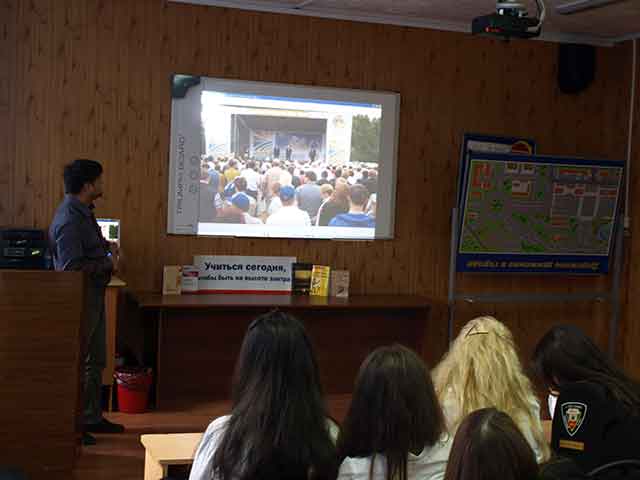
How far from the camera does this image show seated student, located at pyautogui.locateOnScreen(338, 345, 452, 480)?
223cm

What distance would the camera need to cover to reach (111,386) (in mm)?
5621

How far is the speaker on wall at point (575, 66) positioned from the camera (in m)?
7.05

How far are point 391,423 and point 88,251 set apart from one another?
304cm

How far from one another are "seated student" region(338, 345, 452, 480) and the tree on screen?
170 inches

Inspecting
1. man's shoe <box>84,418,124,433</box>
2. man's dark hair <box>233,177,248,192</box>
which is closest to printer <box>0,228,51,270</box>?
man's shoe <box>84,418,124,433</box>

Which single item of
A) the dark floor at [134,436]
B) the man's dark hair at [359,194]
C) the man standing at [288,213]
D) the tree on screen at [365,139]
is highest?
the tree on screen at [365,139]

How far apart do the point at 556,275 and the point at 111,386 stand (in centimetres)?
378

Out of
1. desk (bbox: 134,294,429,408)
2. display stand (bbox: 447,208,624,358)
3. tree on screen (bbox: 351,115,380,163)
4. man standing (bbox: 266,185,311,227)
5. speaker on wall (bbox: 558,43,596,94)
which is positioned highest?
speaker on wall (bbox: 558,43,596,94)

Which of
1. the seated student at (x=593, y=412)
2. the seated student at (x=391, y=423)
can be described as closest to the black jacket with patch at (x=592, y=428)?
the seated student at (x=593, y=412)

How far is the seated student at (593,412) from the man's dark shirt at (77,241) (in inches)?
114

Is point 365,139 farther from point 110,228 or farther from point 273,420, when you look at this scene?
point 273,420

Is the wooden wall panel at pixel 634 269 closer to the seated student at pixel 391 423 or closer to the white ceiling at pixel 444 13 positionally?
the white ceiling at pixel 444 13

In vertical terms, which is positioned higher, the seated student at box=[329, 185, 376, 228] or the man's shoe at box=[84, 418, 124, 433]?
the seated student at box=[329, 185, 376, 228]

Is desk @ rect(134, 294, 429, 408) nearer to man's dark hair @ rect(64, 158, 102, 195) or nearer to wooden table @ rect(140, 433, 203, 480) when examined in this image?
man's dark hair @ rect(64, 158, 102, 195)
